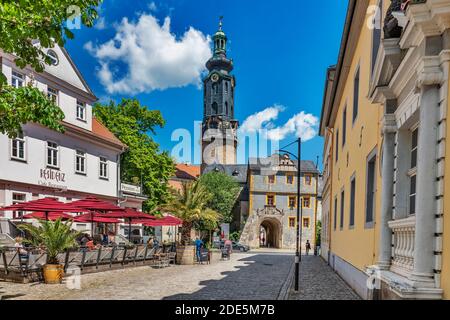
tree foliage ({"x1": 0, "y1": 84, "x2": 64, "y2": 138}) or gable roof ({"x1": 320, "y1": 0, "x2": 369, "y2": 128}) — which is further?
gable roof ({"x1": 320, "y1": 0, "x2": 369, "y2": 128})

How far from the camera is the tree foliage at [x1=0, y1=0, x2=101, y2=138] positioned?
576cm

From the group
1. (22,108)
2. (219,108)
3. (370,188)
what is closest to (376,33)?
(370,188)

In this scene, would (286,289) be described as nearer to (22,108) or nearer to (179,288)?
(179,288)

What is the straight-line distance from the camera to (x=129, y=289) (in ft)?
35.7

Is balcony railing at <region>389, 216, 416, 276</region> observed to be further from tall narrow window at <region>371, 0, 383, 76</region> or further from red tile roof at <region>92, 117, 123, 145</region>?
red tile roof at <region>92, 117, 123, 145</region>

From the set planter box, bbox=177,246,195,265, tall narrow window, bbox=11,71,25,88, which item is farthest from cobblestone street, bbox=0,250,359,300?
tall narrow window, bbox=11,71,25,88

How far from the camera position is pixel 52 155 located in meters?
21.8

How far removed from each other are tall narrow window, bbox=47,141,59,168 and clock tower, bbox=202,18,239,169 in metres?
50.8

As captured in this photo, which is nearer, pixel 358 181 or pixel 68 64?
pixel 358 181

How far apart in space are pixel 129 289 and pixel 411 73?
8.79 metres

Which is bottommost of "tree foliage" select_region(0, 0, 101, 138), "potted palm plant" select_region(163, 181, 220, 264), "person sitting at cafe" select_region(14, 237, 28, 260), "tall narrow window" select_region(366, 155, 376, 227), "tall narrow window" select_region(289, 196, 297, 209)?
"tall narrow window" select_region(289, 196, 297, 209)

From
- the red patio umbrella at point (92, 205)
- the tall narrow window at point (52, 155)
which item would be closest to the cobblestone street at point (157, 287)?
the red patio umbrella at point (92, 205)
